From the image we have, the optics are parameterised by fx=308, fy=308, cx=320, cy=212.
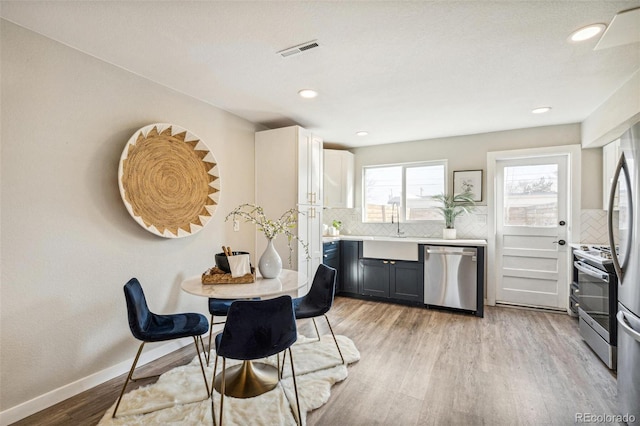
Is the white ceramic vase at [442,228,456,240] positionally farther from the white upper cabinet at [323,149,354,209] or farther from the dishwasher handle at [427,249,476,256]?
the white upper cabinet at [323,149,354,209]

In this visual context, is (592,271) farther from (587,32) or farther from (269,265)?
(269,265)

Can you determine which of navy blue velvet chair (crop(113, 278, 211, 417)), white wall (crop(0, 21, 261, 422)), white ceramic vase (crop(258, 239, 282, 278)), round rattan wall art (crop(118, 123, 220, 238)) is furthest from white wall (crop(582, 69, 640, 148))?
white wall (crop(0, 21, 261, 422))

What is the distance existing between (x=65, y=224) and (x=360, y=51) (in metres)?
2.33

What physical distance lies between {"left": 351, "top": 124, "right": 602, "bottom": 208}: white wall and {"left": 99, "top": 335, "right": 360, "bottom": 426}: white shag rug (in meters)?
3.23

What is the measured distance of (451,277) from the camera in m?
3.86

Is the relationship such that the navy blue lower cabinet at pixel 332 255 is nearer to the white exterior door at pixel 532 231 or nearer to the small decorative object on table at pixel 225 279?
the small decorative object on table at pixel 225 279

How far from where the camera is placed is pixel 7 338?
1.82m

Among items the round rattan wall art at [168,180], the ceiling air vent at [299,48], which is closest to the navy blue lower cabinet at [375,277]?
the round rattan wall art at [168,180]

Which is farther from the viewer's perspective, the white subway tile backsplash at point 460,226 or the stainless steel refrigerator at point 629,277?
the white subway tile backsplash at point 460,226

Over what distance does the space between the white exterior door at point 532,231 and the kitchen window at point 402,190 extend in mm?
835

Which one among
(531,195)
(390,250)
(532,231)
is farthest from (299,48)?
(532,231)

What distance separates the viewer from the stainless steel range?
244 centimetres

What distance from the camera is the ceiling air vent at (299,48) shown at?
6.65 feet

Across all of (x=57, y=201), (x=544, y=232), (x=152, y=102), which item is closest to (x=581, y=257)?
(x=544, y=232)
